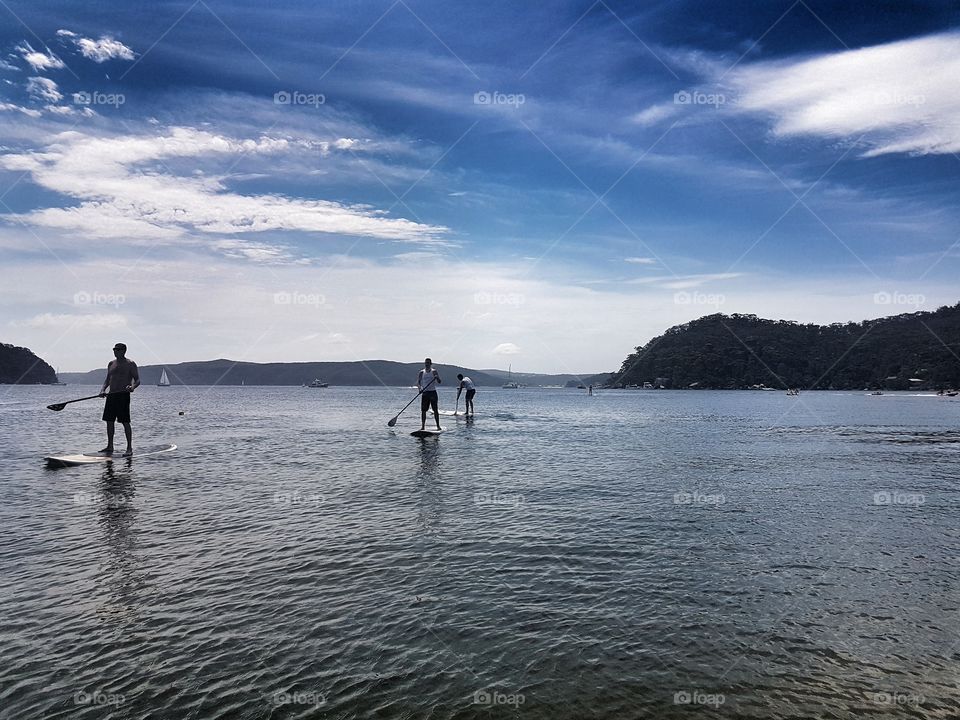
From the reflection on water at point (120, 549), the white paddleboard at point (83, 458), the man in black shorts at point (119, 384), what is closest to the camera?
the reflection on water at point (120, 549)

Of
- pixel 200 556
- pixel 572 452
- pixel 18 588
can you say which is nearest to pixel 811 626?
pixel 200 556

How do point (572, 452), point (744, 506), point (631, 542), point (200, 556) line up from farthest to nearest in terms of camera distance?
point (572, 452) < point (744, 506) < point (631, 542) < point (200, 556)

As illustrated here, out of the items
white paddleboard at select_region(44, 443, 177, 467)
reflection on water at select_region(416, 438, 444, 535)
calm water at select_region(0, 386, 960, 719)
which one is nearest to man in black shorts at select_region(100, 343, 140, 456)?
white paddleboard at select_region(44, 443, 177, 467)

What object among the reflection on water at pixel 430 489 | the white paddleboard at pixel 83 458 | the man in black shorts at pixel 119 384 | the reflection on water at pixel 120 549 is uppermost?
the man in black shorts at pixel 119 384

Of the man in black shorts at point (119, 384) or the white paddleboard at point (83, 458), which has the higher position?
the man in black shorts at point (119, 384)

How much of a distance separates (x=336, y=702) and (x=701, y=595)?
6.42 m

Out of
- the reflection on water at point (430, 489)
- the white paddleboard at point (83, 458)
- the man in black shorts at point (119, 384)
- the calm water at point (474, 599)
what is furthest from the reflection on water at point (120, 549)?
the reflection on water at point (430, 489)

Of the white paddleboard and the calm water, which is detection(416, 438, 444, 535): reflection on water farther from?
the white paddleboard

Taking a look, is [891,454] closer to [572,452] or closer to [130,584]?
[572,452]

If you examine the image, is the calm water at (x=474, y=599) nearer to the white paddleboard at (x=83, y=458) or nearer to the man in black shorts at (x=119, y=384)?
the white paddleboard at (x=83, y=458)

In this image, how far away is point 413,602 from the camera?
915 cm

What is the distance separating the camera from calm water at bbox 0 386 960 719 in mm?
6637

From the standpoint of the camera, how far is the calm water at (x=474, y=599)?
261 inches

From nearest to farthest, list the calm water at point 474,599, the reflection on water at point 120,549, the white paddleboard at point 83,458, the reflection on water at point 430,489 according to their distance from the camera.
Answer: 1. the calm water at point 474,599
2. the reflection on water at point 120,549
3. the reflection on water at point 430,489
4. the white paddleboard at point 83,458
